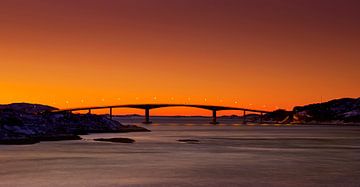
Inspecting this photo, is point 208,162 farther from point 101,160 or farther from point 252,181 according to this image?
point 252,181

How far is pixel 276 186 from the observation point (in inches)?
1257

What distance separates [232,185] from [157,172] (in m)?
8.66

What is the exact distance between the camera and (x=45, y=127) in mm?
107312

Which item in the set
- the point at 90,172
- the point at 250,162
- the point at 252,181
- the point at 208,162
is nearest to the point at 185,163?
the point at 208,162

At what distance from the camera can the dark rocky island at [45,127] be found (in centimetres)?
8670

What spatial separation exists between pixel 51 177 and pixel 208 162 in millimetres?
15283

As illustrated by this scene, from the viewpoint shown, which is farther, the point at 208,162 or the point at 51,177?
the point at 208,162

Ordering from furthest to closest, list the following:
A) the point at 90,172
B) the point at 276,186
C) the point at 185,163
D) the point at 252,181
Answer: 1. the point at 185,163
2. the point at 90,172
3. the point at 252,181
4. the point at 276,186

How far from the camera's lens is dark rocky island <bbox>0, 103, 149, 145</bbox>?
8670 cm

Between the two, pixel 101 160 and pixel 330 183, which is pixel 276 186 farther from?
pixel 101 160

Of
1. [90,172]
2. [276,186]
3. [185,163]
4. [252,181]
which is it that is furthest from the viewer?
[185,163]

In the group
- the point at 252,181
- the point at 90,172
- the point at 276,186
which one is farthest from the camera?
the point at 90,172

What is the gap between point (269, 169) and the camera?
1636 inches


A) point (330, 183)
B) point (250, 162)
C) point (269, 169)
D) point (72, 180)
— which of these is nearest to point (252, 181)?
point (330, 183)
